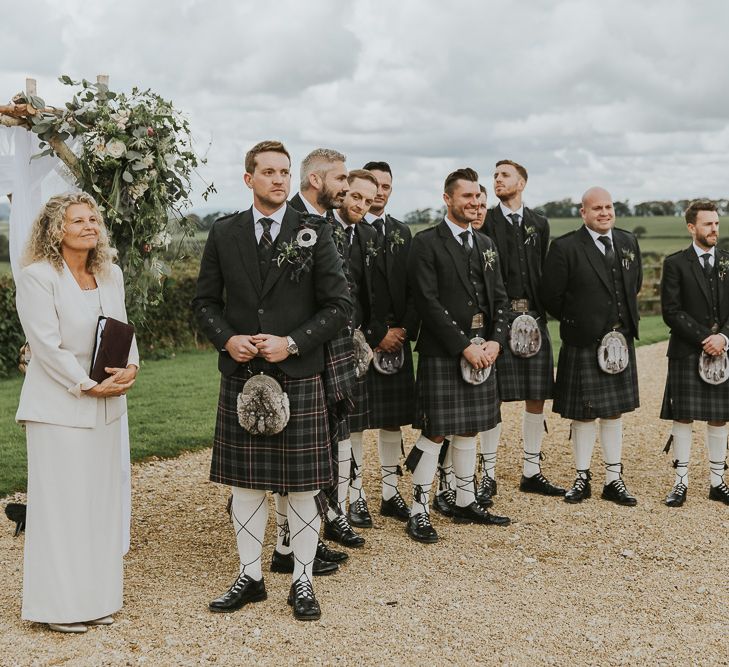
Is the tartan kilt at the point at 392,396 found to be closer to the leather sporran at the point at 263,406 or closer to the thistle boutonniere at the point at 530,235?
the thistle boutonniere at the point at 530,235

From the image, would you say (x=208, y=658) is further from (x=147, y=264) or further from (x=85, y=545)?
(x=147, y=264)

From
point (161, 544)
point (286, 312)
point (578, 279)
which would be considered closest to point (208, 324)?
point (286, 312)

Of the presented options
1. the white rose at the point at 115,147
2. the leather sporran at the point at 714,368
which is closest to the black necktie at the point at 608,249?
the leather sporran at the point at 714,368

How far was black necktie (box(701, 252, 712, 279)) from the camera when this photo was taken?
582cm

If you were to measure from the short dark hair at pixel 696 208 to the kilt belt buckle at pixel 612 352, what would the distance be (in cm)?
90

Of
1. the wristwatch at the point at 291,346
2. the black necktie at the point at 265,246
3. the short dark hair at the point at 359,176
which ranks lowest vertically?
the wristwatch at the point at 291,346

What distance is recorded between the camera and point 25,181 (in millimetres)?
4730

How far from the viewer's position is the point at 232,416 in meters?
4.07

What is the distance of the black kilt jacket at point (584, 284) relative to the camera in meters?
5.74

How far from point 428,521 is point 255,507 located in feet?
4.56

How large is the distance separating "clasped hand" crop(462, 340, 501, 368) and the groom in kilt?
3.87 feet

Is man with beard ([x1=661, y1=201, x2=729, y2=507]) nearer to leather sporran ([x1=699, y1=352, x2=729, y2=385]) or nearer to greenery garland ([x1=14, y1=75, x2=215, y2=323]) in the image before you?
leather sporran ([x1=699, y1=352, x2=729, y2=385])

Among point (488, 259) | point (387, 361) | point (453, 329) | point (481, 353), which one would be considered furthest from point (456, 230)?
point (387, 361)

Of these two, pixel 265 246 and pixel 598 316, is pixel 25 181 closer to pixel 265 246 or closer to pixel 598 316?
pixel 265 246
